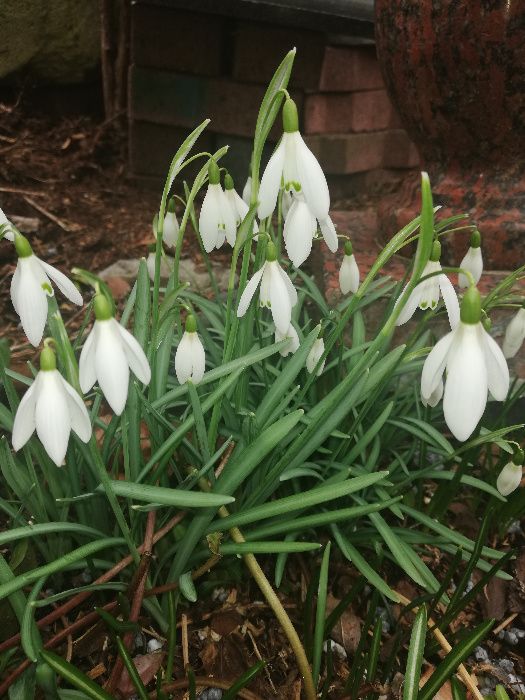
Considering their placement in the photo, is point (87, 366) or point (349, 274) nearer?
point (87, 366)

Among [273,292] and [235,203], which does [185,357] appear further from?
[235,203]

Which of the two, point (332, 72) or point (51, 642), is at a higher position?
point (332, 72)

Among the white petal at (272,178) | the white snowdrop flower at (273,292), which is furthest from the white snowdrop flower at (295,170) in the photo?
the white snowdrop flower at (273,292)

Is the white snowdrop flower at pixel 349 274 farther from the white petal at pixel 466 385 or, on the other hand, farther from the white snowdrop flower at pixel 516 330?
the white petal at pixel 466 385

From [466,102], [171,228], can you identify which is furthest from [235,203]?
[466,102]

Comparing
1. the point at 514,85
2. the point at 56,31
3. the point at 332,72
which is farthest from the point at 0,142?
the point at 514,85

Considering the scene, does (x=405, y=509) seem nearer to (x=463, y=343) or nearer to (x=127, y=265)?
(x=463, y=343)
